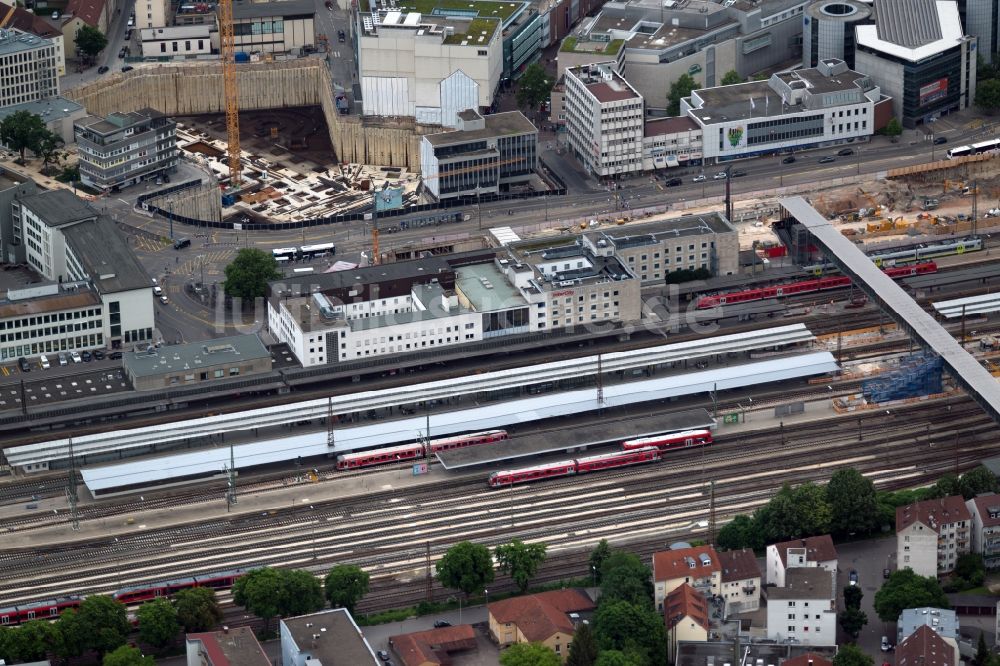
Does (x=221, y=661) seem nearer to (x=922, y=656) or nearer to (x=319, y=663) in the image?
(x=319, y=663)

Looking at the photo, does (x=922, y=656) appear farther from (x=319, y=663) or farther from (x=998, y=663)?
(x=319, y=663)

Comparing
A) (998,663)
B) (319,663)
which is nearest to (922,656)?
(998,663)

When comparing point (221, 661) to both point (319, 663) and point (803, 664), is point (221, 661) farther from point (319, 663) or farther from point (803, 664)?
point (803, 664)

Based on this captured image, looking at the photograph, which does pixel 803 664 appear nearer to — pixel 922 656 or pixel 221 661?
pixel 922 656

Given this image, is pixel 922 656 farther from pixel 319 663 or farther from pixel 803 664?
pixel 319 663
